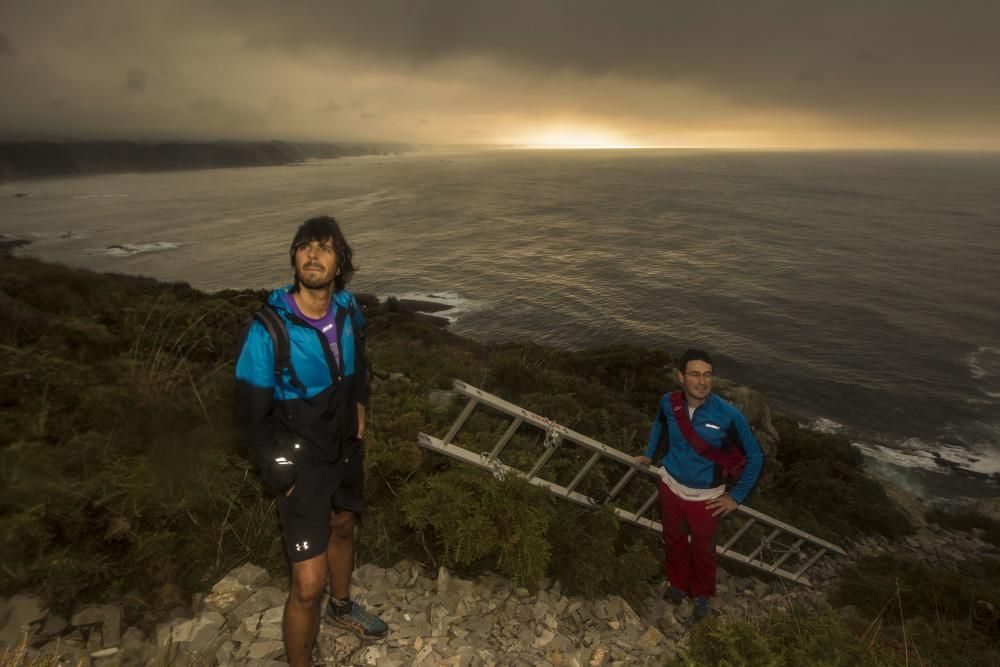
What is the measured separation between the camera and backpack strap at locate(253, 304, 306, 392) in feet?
8.32

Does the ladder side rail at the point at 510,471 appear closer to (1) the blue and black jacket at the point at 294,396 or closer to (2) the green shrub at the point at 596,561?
(2) the green shrub at the point at 596,561

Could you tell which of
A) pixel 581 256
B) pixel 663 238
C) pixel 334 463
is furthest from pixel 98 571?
pixel 663 238

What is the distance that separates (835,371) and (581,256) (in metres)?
34.1

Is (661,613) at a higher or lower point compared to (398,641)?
lower

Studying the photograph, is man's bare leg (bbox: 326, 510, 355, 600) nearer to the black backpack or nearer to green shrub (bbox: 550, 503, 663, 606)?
the black backpack

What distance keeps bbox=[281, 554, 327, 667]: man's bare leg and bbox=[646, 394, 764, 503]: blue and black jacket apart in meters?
3.11

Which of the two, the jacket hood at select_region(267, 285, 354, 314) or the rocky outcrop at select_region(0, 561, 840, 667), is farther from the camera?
the rocky outcrop at select_region(0, 561, 840, 667)

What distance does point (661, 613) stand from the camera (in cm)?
438

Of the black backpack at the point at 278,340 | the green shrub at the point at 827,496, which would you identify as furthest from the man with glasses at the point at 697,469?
the green shrub at the point at 827,496

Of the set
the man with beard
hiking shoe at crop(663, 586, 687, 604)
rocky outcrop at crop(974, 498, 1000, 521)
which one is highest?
the man with beard

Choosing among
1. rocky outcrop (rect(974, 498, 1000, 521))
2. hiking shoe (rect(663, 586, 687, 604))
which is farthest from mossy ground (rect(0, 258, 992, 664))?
rocky outcrop (rect(974, 498, 1000, 521))

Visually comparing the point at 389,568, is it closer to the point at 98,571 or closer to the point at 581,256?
the point at 98,571

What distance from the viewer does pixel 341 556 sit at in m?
3.36

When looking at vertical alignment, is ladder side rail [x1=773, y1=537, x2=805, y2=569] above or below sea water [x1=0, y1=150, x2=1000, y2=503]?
above
